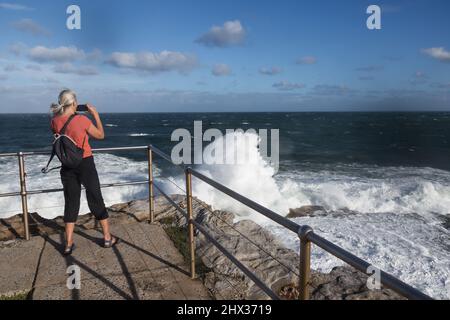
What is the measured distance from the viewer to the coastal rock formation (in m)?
4.10

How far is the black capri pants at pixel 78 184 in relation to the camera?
157 inches

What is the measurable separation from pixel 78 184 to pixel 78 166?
240 millimetres

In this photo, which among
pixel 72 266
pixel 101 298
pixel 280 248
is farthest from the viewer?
pixel 280 248

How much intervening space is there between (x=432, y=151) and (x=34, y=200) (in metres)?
33.7

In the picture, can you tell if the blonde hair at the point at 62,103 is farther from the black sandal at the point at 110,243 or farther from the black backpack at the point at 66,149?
the black sandal at the point at 110,243

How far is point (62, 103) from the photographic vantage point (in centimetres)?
367

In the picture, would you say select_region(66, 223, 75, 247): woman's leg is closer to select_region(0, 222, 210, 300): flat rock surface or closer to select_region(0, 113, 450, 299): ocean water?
select_region(0, 222, 210, 300): flat rock surface

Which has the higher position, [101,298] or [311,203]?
[101,298]

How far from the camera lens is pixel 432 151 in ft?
109

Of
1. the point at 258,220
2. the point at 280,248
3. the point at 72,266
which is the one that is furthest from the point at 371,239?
the point at 72,266

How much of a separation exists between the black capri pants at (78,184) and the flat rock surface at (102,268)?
55cm

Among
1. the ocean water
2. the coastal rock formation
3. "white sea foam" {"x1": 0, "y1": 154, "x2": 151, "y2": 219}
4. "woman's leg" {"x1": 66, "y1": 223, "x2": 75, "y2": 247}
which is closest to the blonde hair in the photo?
"woman's leg" {"x1": 66, "y1": 223, "x2": 75, "y2": 247}

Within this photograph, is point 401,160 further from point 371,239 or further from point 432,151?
point 371,239

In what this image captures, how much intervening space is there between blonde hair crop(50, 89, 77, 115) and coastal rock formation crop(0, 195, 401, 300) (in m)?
2.00
